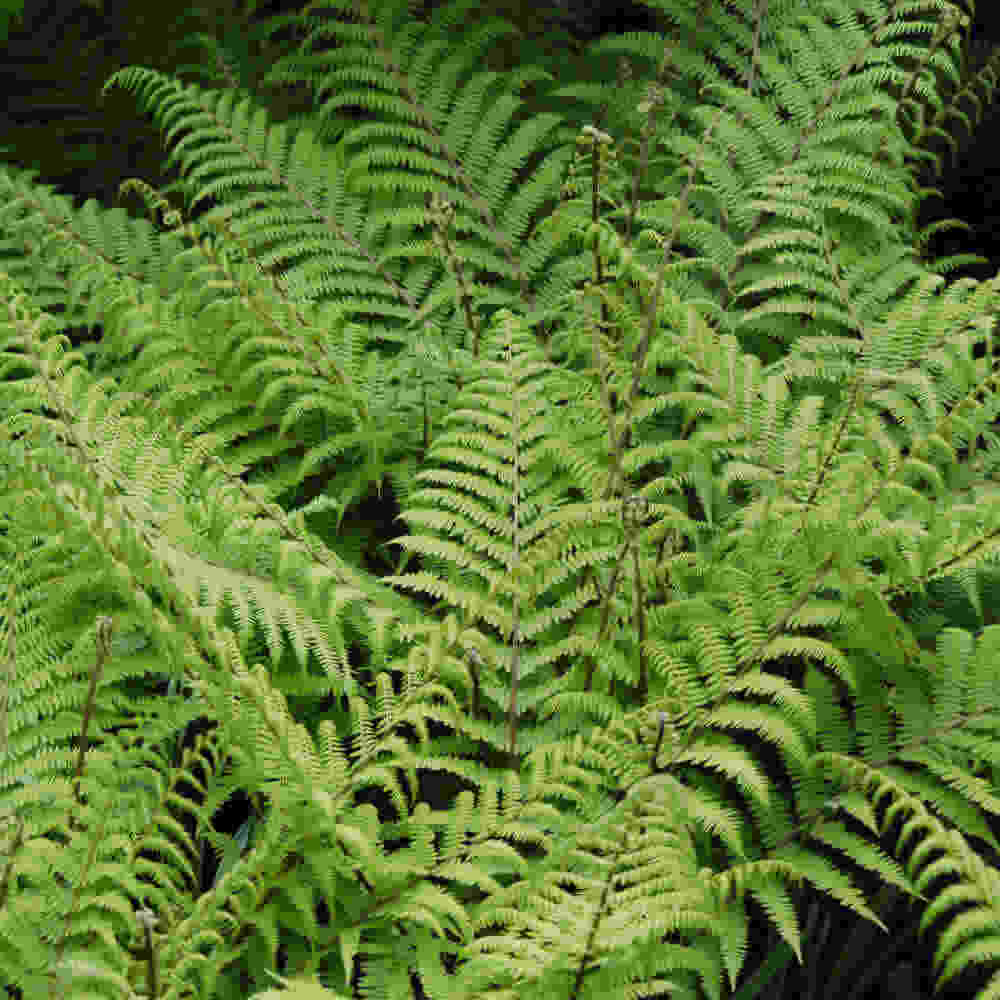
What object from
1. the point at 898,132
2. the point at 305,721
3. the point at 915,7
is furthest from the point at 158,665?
the point at 915,7

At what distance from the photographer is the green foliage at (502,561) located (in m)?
1.68

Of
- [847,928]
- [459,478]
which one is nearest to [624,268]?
[459,478]

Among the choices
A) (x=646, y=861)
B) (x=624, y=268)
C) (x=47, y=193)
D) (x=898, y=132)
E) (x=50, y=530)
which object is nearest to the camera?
(x=646, y=861)

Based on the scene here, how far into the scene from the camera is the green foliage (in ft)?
5.50

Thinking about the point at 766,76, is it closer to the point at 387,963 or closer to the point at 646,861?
the point at 646,861

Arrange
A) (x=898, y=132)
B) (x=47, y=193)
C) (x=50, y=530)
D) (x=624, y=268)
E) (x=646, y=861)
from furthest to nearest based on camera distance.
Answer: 1. (x=47, y=193)
2. (x=898, y=132)
3. (x=624, y=268)
4. (x=50, y=530)
5. (x=646, y=861)

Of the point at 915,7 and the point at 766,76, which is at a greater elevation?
the point at 915,7

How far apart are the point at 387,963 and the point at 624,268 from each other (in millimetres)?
1380

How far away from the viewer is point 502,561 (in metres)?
2.15

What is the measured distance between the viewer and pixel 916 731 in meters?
1.88

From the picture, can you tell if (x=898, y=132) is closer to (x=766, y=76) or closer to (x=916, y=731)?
(x=766, y=76)

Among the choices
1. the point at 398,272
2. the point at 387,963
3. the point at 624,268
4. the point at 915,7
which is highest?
the point at 915,7

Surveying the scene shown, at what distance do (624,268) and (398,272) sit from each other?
79cm

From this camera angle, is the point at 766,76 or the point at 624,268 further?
the point at 766,76
